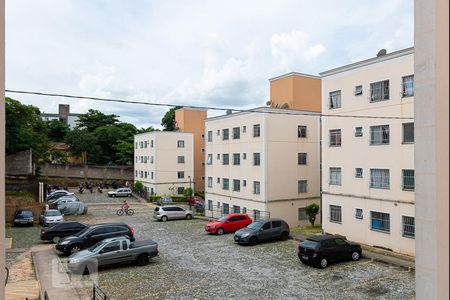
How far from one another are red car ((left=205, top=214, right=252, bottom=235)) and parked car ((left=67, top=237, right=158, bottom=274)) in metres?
7.38

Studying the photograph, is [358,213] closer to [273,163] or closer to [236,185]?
[273,163]

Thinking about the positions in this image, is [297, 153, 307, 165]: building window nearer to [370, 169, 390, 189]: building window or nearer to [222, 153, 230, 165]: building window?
[222, 153, 230, 165]: building window

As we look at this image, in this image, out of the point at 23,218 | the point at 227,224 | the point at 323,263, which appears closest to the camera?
the point at 323,263

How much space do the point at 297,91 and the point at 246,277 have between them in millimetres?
21337

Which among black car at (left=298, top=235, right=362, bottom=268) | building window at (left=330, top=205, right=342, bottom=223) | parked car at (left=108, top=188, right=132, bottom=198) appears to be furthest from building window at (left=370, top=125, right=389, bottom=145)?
parked car at (left=108, top=188, right=132, bottom=198)

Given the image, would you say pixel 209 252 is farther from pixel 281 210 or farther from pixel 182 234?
pixel 281 210

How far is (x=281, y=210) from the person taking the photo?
1176 inches

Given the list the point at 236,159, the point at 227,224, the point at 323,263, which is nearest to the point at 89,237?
the point at 227,224

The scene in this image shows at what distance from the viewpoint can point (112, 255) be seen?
1706 cm

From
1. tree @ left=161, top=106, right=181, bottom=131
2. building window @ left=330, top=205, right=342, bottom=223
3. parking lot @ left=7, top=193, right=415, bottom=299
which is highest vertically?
tree @ left=161, top=106, right=181, bottom=131

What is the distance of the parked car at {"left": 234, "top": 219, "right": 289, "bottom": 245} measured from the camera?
21.7 m

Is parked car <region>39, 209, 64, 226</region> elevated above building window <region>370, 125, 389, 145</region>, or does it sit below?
below

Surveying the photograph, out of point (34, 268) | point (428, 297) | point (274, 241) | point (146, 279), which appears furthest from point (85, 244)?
point (428, 297)

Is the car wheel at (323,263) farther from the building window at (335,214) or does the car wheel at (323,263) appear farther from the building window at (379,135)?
the building window at (379,135)
